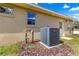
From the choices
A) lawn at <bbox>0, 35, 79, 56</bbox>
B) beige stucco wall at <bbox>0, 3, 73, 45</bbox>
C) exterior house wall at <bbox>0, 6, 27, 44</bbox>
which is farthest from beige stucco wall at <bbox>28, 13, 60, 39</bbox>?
lawn at <bbox>0, 35, 79, 56</bbox>

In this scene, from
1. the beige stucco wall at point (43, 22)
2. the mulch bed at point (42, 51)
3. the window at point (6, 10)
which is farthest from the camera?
the beige stucco wall at point (43, 22)

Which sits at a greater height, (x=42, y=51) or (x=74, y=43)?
(x=74, y=43)

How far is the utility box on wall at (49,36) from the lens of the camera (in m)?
4.77

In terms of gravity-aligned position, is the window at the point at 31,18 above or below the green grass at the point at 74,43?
above

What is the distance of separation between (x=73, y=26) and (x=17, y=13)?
→ 172 cm

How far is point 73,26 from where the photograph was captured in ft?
16.5

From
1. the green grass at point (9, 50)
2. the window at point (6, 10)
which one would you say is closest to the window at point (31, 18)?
the window at point (6, 10)

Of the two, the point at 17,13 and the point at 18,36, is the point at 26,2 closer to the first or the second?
the point at 17,13

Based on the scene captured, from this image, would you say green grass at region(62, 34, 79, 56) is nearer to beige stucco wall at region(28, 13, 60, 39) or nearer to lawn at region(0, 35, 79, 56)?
lawn at region(0, 35, 79, 56)

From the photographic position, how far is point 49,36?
4.77 meters

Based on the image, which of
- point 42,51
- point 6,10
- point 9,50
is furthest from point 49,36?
point 6,10

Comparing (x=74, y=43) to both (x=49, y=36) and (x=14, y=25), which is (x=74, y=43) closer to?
(x=49, y=36)

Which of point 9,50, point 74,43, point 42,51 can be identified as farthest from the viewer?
point 74,43

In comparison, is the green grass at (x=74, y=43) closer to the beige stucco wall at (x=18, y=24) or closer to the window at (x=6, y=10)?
the beige stucco wall at (x=18, y=24)
